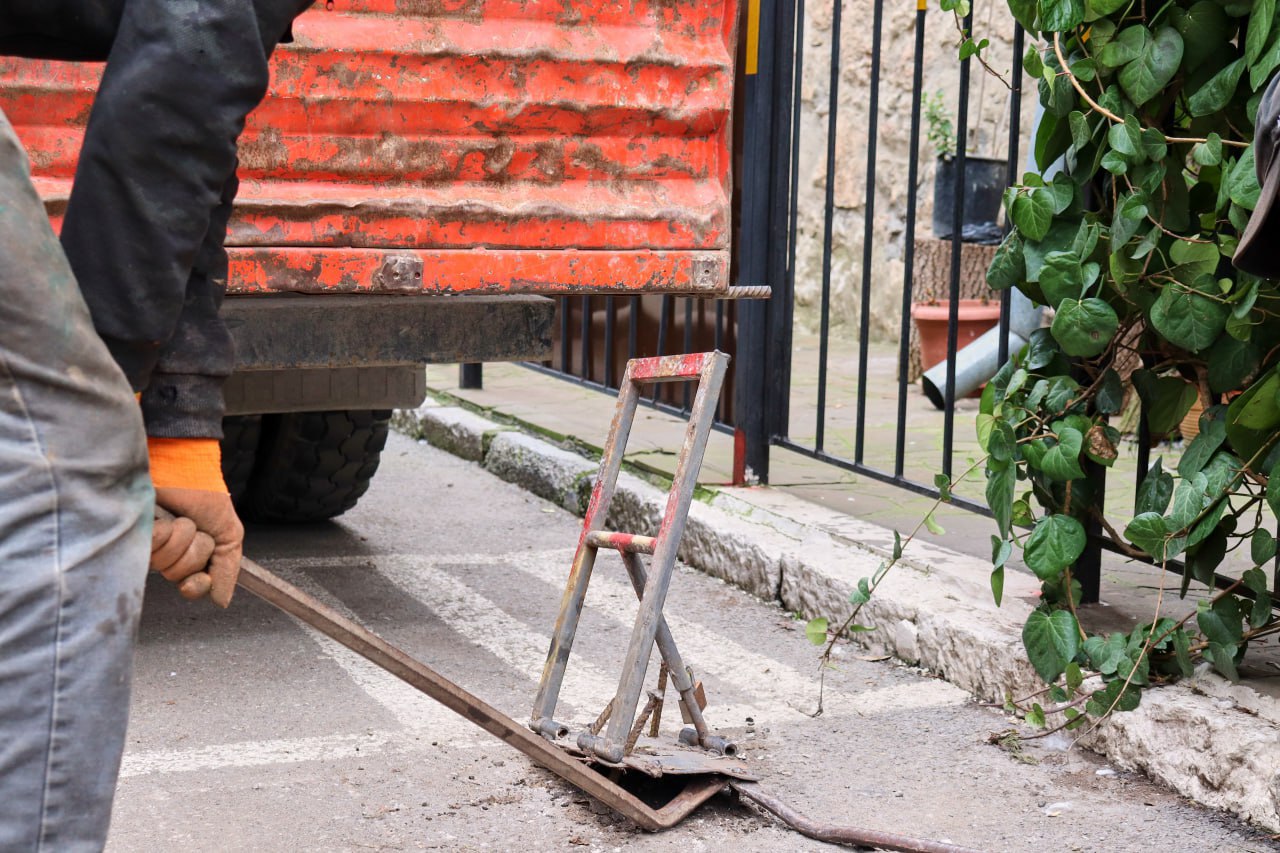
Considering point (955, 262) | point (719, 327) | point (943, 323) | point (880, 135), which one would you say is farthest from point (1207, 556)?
point (880, 135)

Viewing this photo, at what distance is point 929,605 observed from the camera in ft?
10.6

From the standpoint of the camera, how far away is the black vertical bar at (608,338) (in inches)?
219

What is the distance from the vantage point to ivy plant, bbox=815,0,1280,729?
98.0 inches

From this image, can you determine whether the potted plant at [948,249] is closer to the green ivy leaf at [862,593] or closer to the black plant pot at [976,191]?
the black plant pot at [976,191]

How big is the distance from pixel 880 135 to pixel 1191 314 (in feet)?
20.6

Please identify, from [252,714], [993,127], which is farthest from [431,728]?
[993,127]

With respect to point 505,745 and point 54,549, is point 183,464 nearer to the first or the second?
point 54,549

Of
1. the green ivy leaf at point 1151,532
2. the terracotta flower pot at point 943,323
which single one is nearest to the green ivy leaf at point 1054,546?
the green ivy leaf at point 1151,532

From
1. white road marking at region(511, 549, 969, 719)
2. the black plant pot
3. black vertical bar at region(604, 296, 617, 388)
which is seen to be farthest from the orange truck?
the black plant pot

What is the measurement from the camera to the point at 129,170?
1481mm

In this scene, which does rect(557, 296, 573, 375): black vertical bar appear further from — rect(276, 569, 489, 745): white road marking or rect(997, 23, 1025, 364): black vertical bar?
rect(997, 23, 1025, 364): black vertical bar

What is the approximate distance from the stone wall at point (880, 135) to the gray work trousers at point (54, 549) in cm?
708

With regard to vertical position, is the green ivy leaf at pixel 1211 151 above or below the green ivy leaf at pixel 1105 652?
above

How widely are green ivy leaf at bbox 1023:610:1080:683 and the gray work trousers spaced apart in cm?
183
